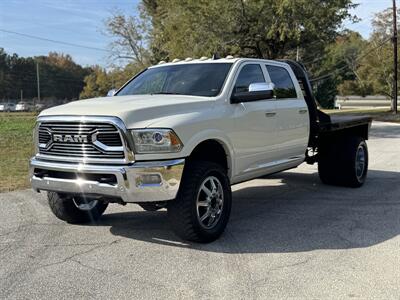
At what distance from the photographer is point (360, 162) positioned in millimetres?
9117

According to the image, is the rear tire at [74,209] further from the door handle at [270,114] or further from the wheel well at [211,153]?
the door handle at [270,114]

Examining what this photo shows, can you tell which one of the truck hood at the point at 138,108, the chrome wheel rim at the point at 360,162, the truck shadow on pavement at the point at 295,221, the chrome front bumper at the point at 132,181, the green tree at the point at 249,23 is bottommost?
the truck shadow on pavement at the point at 295,221

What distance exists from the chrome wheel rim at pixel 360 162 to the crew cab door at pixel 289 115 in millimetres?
1577

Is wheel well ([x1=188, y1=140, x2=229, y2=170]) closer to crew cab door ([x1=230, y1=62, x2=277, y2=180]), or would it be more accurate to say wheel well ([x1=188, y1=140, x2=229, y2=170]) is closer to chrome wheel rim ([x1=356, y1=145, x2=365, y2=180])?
crew cab door ([x1=230, y1=62, x2=277, y2=180])

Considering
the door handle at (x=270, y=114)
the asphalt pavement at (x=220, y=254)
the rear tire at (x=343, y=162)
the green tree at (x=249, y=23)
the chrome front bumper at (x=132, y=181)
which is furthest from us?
the green tree at (x=249, y=23)

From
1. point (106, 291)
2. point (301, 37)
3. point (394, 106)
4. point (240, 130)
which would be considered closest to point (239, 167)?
point (240, 130)

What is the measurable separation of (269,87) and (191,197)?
191cm

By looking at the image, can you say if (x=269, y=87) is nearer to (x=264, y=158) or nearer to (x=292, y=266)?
(x=264, y=158)

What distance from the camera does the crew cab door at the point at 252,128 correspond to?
20.2 ft

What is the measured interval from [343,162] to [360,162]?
1.80ft

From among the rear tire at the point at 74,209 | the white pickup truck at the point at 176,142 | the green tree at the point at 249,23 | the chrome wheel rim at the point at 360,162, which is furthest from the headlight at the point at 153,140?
the green tree at the point at 249,23

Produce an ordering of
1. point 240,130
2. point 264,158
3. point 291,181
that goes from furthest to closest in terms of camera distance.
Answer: point 291,181, point 264,158, point 240,130

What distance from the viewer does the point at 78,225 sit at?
21.2 ft

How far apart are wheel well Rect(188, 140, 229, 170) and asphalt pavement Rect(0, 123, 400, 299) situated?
2.81 feet
